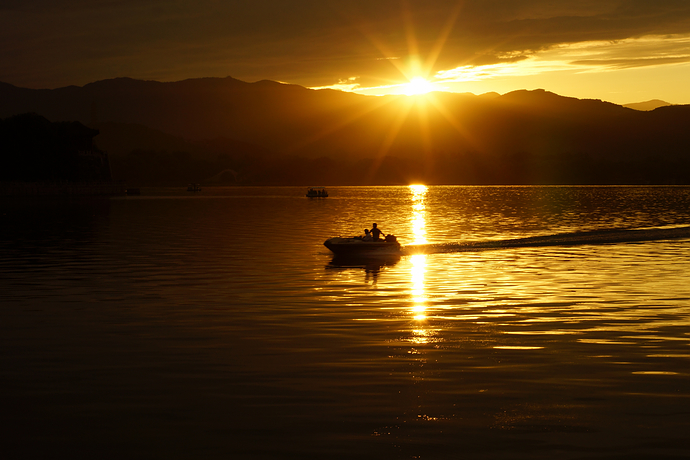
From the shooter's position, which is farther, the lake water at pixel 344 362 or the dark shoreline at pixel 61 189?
the dark shoreline at pixel 61 189

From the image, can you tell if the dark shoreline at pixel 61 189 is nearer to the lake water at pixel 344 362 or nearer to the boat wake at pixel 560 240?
the lake water at pixel 344 362

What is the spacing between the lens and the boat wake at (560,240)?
51719mm

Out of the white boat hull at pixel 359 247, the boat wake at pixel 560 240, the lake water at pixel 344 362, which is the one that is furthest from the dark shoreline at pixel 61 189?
the white boat hull at pixel 359 247

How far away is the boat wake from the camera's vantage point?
2036 inches

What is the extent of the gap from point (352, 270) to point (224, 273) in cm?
Result: 740

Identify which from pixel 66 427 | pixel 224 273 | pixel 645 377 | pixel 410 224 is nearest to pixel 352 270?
pixel 224 273

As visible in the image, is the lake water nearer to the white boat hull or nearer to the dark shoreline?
the white boat hull

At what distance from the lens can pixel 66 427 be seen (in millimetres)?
13242

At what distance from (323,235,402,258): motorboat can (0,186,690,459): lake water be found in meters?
5.30

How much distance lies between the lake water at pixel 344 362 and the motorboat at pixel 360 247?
530cm

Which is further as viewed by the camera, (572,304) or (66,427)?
(572,304)

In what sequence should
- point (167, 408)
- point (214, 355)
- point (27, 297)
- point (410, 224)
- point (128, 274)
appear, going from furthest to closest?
point (410, 224)
point (128, 274)
point (27, 297)
point (214, 355)
point (167, 408)

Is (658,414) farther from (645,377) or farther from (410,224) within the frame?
(410,224)

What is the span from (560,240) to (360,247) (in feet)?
67.8
